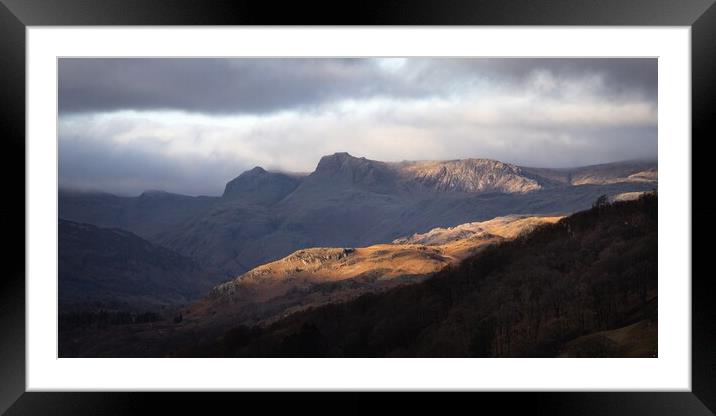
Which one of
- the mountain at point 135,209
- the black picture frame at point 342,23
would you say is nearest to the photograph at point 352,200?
the mountain at point 135,209

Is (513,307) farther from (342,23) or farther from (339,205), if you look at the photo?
(342,23)

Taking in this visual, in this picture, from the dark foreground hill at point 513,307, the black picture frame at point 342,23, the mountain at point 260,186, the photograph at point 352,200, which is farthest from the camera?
the mountain at point 260,186

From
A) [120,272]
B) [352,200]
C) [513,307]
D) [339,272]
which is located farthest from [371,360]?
[120,272]

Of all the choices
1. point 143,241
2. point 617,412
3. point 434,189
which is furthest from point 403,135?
point 617,412

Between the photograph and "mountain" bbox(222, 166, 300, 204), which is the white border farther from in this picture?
"mountain" bbox(222, 166, 300, 204)

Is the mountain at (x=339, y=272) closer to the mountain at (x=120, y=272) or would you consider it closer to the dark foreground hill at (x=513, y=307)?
the dark foreground hill at (x=513, y=307)
